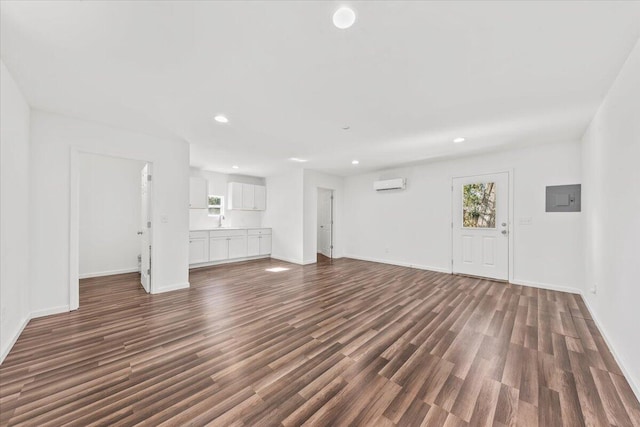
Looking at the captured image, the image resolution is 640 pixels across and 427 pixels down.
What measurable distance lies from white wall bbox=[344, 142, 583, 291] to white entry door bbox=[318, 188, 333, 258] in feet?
1.60

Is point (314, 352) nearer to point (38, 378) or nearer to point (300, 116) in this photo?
point (38, 378)

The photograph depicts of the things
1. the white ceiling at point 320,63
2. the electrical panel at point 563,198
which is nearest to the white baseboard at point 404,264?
the electrical panel at point 563,198

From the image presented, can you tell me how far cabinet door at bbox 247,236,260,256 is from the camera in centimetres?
668

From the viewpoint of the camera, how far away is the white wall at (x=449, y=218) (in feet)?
13.0

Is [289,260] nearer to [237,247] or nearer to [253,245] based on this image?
[253,245]

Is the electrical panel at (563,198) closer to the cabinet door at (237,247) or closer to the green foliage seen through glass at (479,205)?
the green foliage seen through glass at (479,205)

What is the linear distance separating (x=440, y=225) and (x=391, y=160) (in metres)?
1.75

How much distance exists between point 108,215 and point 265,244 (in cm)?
352

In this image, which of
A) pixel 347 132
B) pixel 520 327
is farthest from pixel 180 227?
pixel 520 327

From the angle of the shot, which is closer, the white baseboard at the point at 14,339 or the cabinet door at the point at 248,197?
the white baseboard at the point at 14,339

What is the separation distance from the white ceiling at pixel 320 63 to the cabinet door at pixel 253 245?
382cm

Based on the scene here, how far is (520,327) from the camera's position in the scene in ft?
8.89

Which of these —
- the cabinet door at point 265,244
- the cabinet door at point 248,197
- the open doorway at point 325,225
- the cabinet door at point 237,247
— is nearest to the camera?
the cabinet door at point 237,247

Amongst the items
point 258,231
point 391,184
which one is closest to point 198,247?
point 258,231
